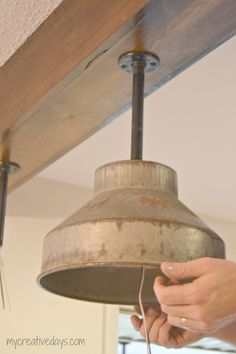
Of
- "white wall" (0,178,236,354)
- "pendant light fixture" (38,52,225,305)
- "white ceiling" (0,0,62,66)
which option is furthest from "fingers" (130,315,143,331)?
"white wall" (0,178,236,354)

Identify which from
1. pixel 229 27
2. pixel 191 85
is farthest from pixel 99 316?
pixel 229 27

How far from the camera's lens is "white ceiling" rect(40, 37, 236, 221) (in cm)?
155

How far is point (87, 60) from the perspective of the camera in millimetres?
1029

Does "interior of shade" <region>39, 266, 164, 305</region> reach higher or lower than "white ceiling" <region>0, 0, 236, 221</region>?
lower

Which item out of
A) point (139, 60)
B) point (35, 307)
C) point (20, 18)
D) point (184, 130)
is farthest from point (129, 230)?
point (35, 307)

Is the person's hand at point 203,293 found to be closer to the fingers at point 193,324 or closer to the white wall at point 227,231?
the fingers at point 193,324

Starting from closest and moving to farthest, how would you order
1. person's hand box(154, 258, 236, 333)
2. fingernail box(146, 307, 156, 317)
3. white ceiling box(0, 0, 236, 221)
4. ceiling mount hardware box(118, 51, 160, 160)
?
person's hand box(154, 258, 236, 333) < ceiling mount hardware box(118, 51, 160, 160) < fingernail box(146, 307, 156, 317) < white ceiling box(0, 0, 236, 221)

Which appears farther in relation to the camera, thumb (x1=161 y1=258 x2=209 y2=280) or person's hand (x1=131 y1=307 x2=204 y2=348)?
person's hand (x1=131 y1=307 x2=204 y2=348)

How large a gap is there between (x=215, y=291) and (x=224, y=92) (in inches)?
44.2

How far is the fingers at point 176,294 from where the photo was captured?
58 cm

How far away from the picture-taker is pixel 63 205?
2.31m

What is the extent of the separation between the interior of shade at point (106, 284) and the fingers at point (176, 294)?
0.21 metres

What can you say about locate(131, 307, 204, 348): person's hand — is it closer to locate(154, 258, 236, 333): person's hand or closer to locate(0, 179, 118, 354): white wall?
locate(154, 258, 236, 333): person's hand

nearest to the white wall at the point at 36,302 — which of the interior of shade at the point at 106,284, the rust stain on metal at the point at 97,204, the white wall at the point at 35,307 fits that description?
the white wall at the point at 35,307
